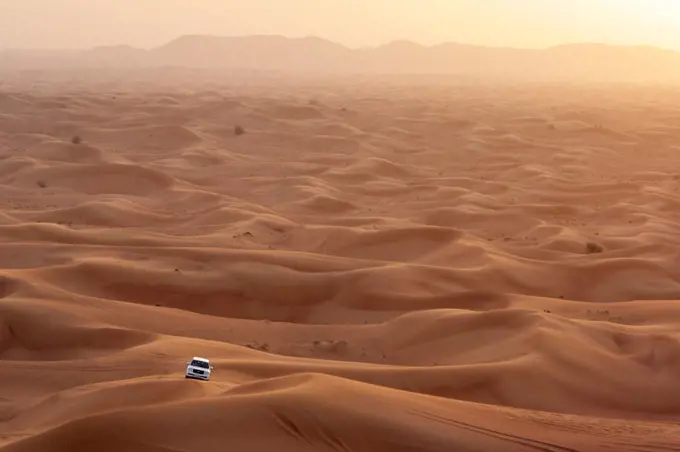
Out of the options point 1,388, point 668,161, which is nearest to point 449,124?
point 668,161

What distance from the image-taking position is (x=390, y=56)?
96.4 metres

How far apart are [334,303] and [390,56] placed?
93.9 m

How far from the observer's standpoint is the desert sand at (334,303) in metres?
2.95

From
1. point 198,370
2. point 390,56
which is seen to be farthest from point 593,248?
point 390,56

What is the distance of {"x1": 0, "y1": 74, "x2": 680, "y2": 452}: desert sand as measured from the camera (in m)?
2.95

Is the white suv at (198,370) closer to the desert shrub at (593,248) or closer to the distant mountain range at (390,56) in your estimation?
the desert shrub at (593,248)

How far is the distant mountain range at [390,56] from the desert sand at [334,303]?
72.1m

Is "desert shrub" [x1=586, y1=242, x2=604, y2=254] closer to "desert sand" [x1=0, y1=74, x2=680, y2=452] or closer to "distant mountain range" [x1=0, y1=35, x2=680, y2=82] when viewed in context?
"desert sand" [x1=0, y1=74, x2=680, y2=452]

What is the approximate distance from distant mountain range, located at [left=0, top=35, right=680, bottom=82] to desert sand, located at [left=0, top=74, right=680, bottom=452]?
72080 millimetres

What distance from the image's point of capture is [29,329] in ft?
15.0

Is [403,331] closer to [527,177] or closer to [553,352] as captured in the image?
[553,352]

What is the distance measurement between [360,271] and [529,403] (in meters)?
2.31

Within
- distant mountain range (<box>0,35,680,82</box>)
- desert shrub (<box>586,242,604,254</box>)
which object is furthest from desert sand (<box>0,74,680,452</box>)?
distant mountain range (<box>0,35,680,82</box>)

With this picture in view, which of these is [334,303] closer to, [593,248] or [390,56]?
[593,248]
